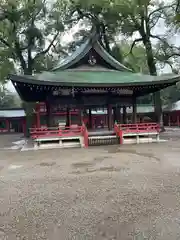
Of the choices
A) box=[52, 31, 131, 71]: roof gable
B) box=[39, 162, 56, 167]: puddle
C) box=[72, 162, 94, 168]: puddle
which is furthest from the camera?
box=[52, 31, 131, 71]: roof gable

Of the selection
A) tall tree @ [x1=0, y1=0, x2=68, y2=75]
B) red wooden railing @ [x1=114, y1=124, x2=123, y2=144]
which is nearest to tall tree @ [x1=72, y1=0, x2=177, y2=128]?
tall tree @ [x1=0, y1=0, x2=68, y2=75]

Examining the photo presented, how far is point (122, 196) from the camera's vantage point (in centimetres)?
549

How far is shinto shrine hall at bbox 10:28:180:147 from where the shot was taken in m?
15.1

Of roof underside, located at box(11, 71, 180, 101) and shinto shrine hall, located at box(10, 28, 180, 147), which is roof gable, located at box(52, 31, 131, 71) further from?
roof underside, located at box(11, 71, 180, 101)

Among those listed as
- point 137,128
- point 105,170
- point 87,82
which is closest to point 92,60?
point 87,82

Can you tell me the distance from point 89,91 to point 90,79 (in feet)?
2.88

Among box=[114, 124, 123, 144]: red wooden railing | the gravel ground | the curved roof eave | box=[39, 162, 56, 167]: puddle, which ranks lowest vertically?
the gravel ground

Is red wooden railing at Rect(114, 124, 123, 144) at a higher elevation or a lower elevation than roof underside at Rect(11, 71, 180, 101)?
lower

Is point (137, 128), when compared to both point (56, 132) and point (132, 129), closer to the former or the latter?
point (132, 129)

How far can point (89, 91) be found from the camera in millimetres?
16750

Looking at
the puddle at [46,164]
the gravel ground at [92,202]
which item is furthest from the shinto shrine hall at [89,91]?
the gravel ground at [92,202]

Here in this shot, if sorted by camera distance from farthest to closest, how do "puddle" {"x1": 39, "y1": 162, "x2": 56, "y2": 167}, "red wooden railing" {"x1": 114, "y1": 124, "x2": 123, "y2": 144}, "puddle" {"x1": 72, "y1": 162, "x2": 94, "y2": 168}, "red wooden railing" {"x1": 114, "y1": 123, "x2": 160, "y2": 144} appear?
"red wooden railing" {"x1": 114, "y1": 123, "x2": 160, "y2": 144} → "red wooden railing" {"x1": 114, "y1": 124, "x2": 123, "y2": 144} → "puddle" {"x1": 39, "y1": 162, "x2": 56, "y2": 167} → "puddle" {"x1": 72, "y1": 162, "x2": 94, "y2": 168}

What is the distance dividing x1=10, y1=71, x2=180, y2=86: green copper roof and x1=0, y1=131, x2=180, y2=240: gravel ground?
6.74m

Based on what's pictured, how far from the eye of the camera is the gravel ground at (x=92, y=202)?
13.0 ft
